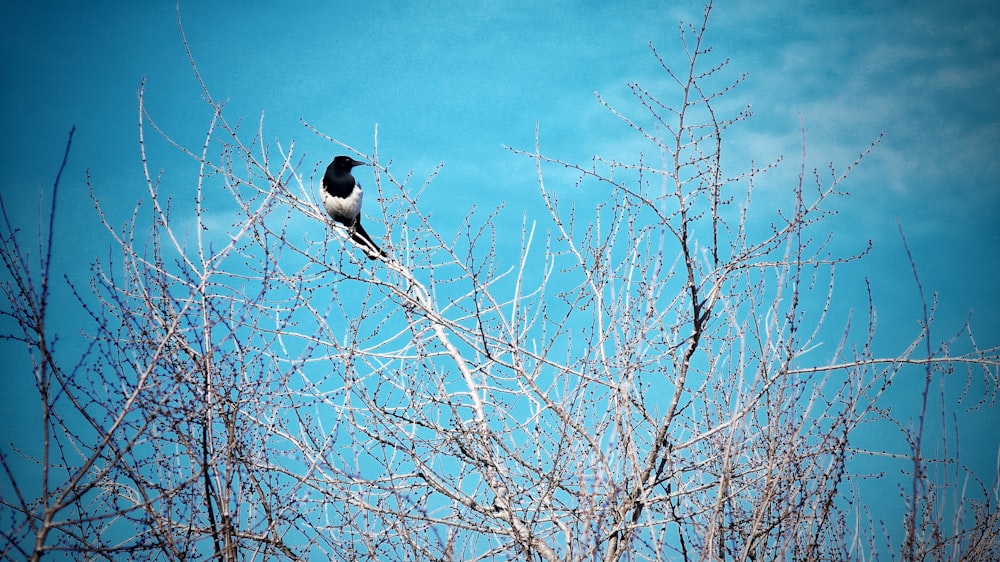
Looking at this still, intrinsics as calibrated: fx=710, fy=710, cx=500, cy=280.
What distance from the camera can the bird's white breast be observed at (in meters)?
6.83

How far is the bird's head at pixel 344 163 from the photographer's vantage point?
7141mm

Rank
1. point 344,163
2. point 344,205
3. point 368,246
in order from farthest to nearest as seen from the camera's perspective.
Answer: point 344,163 < point 344,205 < point 368,246

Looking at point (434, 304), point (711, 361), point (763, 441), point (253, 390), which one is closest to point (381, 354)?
point (434, 304)

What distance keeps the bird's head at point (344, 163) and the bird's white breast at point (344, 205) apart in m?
0.35

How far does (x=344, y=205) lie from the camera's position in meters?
6.82

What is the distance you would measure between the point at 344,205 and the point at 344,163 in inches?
22.8

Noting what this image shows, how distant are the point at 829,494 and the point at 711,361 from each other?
0.97m

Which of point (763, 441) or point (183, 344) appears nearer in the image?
point (183, 344)

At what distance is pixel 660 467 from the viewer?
4.02 m

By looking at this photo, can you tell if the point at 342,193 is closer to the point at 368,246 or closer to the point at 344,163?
the point at 344,163

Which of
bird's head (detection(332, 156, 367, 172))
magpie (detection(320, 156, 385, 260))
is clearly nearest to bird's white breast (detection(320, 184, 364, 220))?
magpie (detection(320, 156, 385, 260))

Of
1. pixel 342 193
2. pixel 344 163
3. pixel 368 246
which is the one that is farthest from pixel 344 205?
pixel 368 246

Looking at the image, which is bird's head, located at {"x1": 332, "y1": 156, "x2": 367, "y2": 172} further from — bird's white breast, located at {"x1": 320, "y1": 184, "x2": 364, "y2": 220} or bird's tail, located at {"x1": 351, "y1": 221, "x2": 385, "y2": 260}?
bird's tail, located at {"x1": 351, "y1": 221, "x2": 385, "y2": 260}

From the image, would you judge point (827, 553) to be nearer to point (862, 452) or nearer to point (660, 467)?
point (862, 452)
